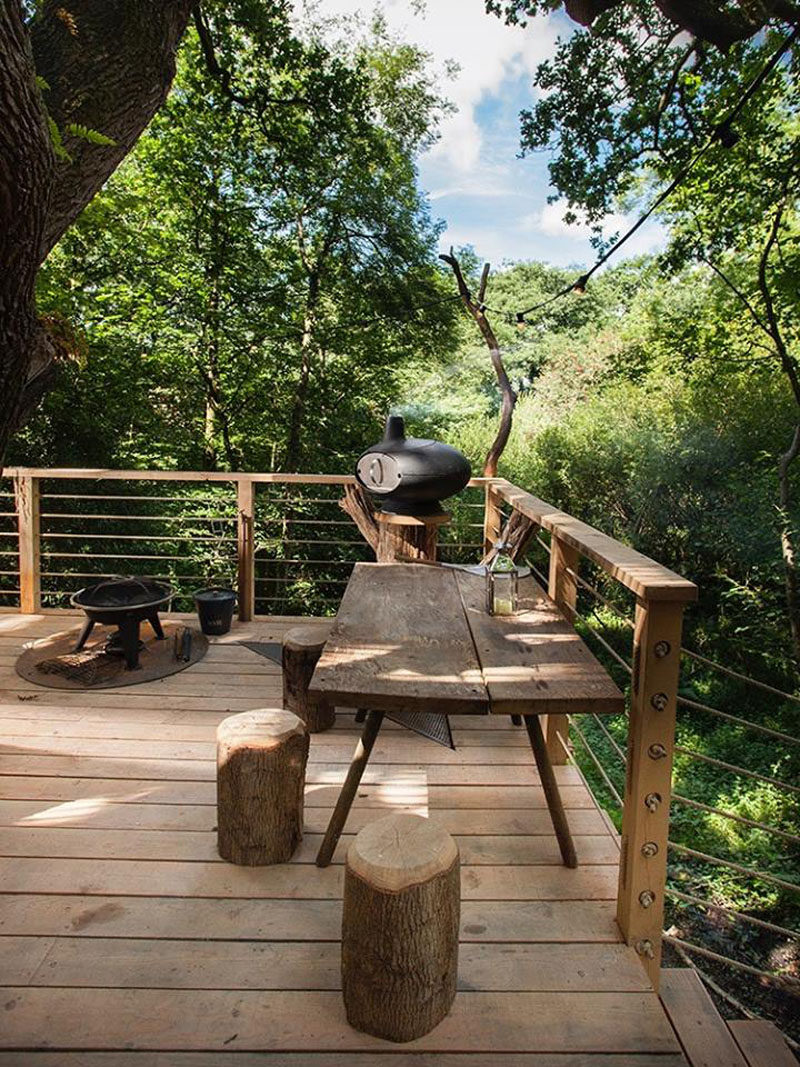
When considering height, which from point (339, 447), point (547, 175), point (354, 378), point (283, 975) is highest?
point (547, 175)

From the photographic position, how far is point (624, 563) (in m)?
1.55

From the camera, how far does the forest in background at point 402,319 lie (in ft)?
19.7

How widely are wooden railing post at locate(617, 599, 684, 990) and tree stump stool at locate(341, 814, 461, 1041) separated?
0.48m

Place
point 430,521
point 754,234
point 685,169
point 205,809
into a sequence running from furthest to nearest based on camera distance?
point 754,234 → point 685,169 → point 430,521 → point 205,809

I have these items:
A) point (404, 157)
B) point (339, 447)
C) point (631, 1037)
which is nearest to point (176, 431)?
point (339, 447)

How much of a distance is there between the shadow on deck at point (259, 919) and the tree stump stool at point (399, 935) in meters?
0.05

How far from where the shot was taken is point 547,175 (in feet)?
23.4

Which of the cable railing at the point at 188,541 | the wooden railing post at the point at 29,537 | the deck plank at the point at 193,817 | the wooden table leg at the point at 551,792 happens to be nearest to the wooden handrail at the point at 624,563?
the wooden table leg at the point at 551,792

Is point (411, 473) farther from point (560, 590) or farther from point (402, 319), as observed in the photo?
point (402, 319)

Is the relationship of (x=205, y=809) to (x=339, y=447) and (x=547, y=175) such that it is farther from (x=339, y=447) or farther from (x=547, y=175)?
(x=547, y=175)

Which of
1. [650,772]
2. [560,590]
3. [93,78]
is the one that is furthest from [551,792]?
[93,78]

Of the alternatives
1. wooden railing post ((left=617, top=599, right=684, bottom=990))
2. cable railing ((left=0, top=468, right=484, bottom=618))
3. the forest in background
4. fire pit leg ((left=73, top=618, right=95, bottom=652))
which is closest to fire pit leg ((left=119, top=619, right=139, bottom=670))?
fire pit leg ((left=73, top=618, right=95, bottom=652))

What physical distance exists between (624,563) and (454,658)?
0.49 meters

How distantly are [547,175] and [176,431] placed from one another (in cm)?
516
